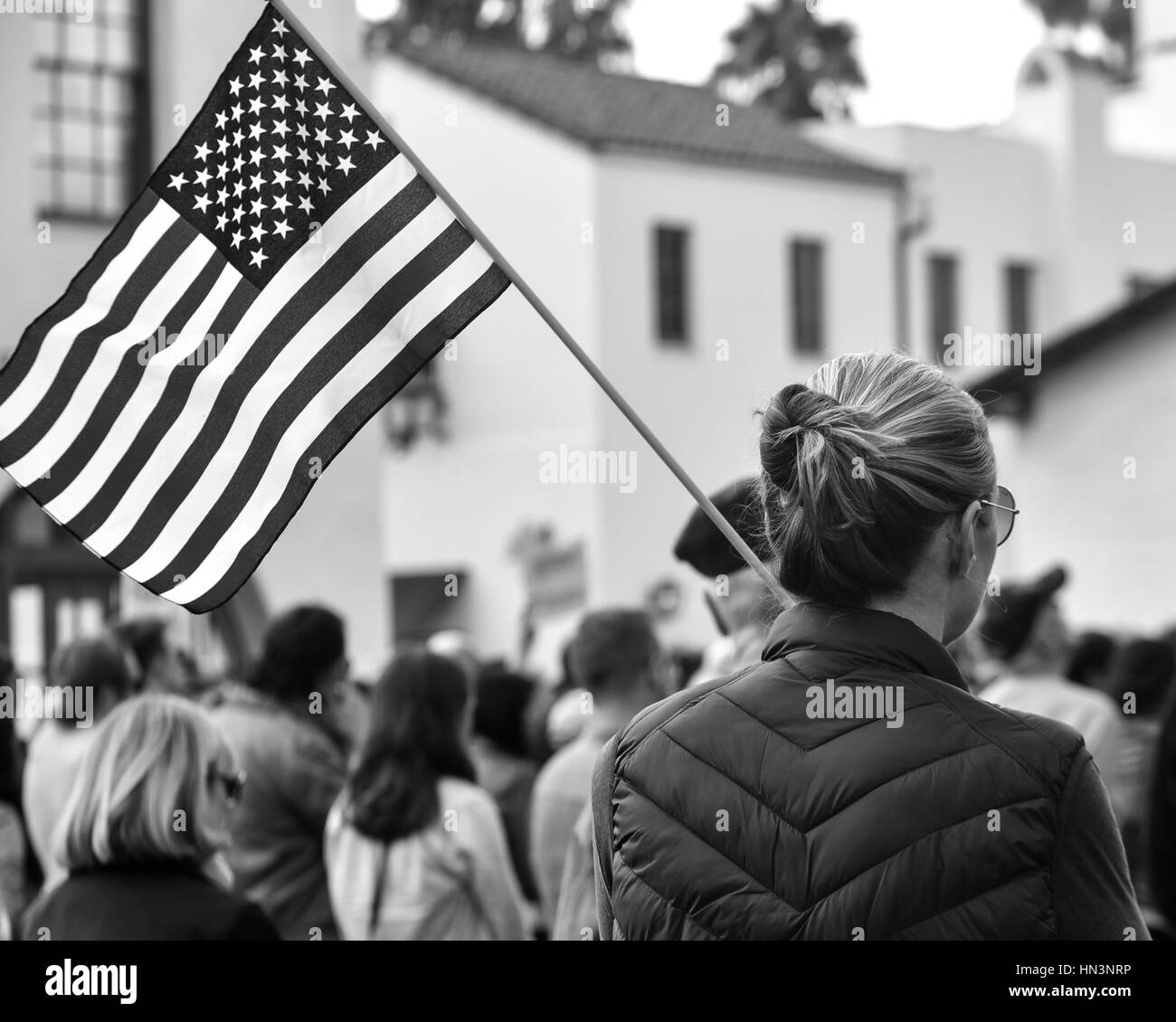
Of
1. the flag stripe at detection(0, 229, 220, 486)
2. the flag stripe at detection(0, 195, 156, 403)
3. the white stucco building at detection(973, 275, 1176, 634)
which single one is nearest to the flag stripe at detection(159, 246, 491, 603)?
the flag stripe at detection(0, 229, 220, 486)

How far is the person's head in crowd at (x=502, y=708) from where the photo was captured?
6.99 meters

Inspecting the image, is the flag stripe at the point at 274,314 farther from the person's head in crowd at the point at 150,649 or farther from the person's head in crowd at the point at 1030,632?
the person's head in crowd at the point at 150,649

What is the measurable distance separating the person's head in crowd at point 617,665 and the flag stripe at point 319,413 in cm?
179

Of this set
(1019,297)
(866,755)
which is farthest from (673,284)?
(866,755)

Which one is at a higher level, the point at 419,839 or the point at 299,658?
the point at 299,658

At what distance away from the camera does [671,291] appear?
26.6 m

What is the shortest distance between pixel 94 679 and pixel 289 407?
8.91ft

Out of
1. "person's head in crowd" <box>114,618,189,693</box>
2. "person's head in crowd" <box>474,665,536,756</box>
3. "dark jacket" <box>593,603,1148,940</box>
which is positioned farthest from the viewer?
"person's head in crowd" <box>474,665,536,756</box>

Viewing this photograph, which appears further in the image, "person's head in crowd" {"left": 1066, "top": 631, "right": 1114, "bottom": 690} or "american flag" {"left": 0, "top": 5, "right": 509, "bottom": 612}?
"person's head in crowd" {"left": 1066, "top": 631, "right": 1114, "bottom": 690}

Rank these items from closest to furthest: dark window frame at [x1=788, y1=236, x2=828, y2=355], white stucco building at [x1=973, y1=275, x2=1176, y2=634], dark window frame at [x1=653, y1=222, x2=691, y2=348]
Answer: white stucco building at [x1=973, y1=275, x2=1176, y2=634]
dark window frame at [x1=653, y1=222, x2=691, y2=348]
dark window frame at [x1=788, y1=236, x2=828, y2=355]

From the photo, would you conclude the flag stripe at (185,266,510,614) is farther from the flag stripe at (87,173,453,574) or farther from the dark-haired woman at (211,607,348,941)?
the dark-haired woman at (211,607,348,941)

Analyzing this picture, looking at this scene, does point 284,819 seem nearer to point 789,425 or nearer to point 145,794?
point 145,794

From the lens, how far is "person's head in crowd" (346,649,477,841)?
4750 millimetres
